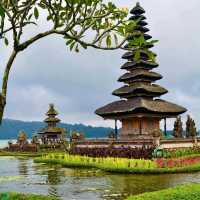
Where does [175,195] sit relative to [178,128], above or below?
below

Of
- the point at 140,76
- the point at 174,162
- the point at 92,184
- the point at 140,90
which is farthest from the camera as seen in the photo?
the point at 140,76

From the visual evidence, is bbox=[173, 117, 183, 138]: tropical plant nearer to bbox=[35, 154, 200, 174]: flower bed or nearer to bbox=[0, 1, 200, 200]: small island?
bbox=[0, 1, 200, 200]: small island

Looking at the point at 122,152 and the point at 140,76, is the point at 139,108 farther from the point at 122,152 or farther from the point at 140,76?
the point at 122,152

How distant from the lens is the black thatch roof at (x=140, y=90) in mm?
41872

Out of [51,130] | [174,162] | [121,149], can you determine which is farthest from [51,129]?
[174,162]

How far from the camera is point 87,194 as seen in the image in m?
17.9

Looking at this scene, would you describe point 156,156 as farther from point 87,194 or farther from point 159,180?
point 87,194

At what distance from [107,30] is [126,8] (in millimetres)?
642

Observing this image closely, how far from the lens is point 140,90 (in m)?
41.8

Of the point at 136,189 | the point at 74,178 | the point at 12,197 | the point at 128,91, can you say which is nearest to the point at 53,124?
the point at 128,91

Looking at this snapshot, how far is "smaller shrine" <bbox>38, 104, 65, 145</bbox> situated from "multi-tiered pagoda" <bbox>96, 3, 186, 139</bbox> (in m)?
22.9

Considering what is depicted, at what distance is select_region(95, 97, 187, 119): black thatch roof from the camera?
39875mm

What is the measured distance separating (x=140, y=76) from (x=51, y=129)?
27.1m

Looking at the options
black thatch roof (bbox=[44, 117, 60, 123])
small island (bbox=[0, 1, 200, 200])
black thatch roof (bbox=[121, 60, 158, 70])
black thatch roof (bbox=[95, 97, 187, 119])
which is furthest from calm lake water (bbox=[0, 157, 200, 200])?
black thatch roof (bbox=[44, 117, 60, 123])
